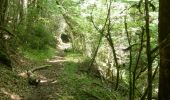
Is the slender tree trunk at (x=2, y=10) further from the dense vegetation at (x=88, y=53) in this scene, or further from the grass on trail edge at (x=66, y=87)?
the grass on trail edge at (x=66, y=87)

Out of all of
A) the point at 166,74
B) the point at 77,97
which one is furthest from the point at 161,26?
the point at 77,97

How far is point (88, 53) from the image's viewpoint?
2216cm

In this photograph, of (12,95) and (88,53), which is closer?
(12,95)

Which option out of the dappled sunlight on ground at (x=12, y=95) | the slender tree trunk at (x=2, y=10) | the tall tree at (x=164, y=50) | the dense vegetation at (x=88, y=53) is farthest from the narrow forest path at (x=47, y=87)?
the tall tree at (x=164, y=50)

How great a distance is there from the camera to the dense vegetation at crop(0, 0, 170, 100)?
25.7 ft

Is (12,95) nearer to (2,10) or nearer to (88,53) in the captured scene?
(2,10)

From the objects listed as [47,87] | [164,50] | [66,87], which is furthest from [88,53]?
[164,50]

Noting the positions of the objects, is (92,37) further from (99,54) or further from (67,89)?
(67,89)

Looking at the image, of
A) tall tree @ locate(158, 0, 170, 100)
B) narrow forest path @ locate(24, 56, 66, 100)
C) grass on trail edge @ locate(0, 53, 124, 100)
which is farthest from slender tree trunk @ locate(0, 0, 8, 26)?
tall tree @ locate(158, 0, 170, 100)

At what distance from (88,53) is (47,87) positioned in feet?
36.3

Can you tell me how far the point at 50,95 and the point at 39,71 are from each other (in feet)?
12.0

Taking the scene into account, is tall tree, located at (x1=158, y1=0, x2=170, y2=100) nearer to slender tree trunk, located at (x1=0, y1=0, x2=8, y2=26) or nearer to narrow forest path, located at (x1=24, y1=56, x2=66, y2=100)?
narrow forest path, located at (x1=24, y1=56, x2=66, y2=100)

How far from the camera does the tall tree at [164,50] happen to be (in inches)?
231

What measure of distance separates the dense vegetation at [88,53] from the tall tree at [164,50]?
0.8 inches
